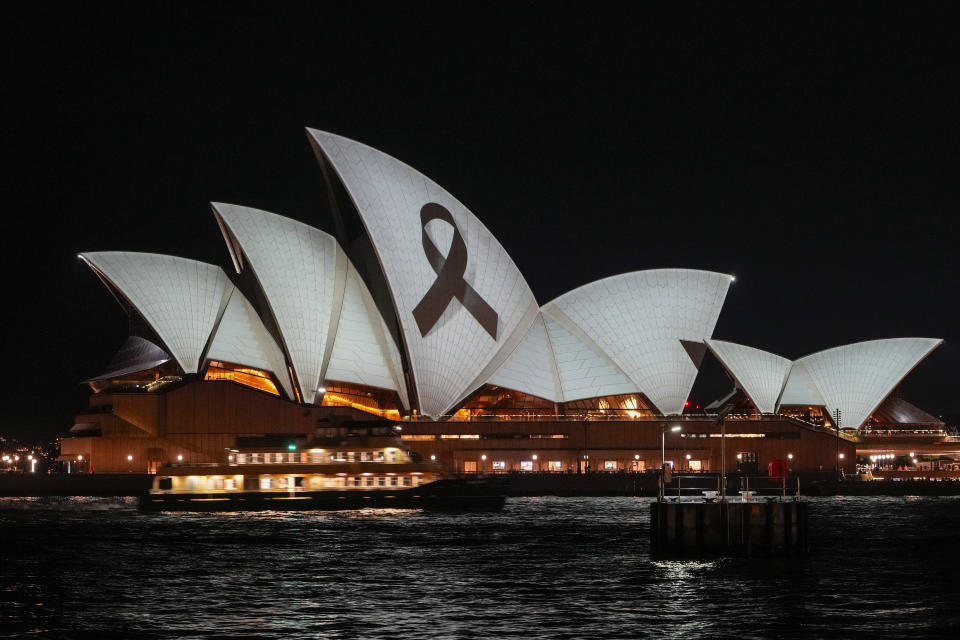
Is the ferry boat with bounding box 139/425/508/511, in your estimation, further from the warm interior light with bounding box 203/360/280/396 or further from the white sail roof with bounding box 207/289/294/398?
the warm interior light with bounding box 203/360/280/396

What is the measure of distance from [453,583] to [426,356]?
4823cm

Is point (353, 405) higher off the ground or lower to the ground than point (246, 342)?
lower

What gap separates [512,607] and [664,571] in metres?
7.39

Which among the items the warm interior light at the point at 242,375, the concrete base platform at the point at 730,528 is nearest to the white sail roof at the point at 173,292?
the warm interior light at the point at 242,375

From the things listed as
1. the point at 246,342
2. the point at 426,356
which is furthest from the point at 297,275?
the point at 426,356

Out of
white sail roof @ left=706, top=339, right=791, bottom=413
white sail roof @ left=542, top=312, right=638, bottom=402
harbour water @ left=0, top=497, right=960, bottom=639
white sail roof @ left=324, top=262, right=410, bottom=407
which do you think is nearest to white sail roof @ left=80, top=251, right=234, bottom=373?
white sail roof @ left=324, top=262, right=410, bottom=407

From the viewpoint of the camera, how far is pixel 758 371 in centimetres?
8925

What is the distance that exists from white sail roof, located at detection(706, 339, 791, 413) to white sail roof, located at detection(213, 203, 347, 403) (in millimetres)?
31318

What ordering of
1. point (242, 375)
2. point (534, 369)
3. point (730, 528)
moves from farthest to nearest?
point (534, 369) < point (242, 375) < point (730, 528)

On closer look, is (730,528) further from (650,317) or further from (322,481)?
(650,317)

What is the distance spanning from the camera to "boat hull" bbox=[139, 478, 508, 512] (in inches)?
2116

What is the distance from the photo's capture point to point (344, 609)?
80.7 ft

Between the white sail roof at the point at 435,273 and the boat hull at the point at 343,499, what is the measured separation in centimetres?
2083

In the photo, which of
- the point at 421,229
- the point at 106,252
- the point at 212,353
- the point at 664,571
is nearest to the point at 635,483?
the point at 421,229
